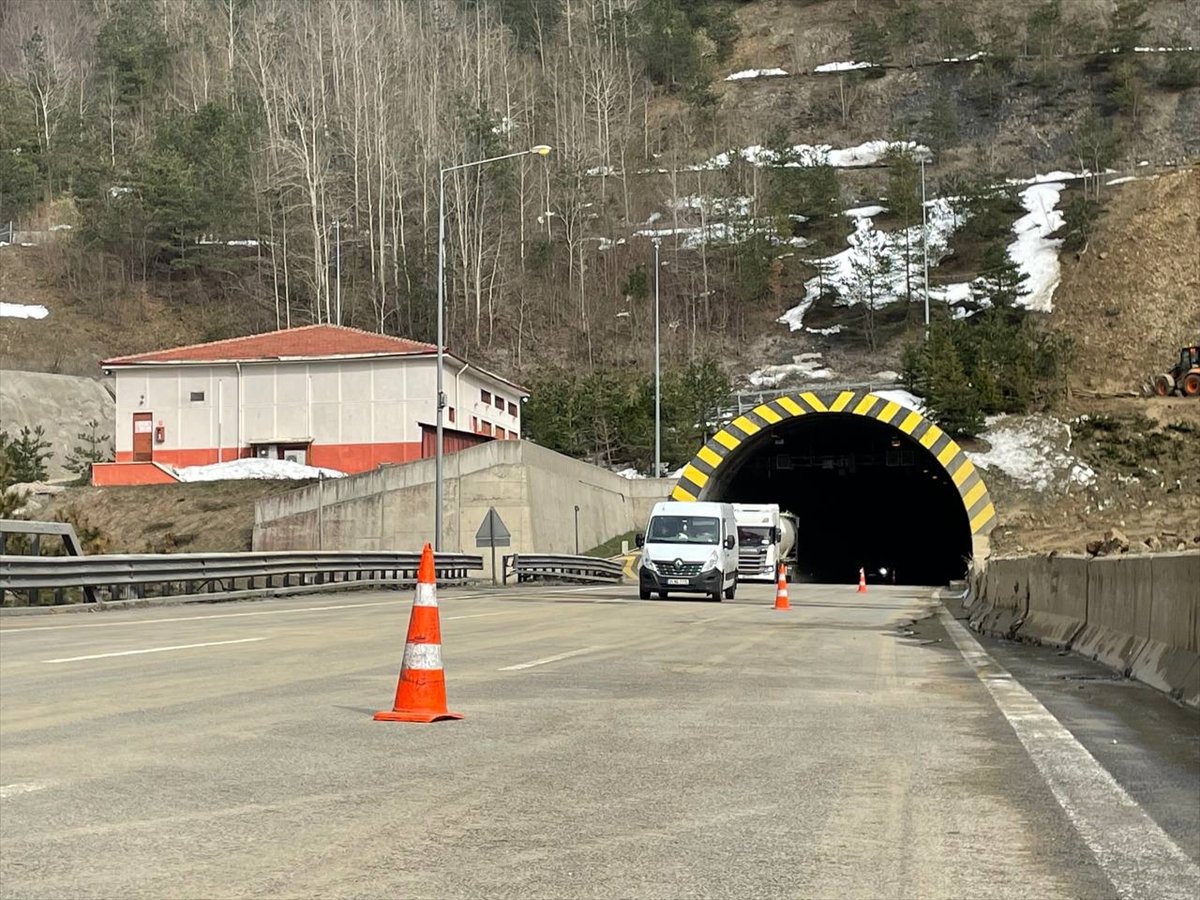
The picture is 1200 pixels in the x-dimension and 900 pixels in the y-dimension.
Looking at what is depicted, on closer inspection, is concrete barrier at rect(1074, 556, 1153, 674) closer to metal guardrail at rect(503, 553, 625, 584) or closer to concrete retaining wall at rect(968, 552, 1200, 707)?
concrete retaining wall at rect(968, 552, 1200, 707)

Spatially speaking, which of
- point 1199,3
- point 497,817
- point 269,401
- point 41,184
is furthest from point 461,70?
point 497,817

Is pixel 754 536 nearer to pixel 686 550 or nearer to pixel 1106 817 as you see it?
pixel 686 550

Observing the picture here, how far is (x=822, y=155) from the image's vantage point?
128500 mm

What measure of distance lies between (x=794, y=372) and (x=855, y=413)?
Result: 44722mm

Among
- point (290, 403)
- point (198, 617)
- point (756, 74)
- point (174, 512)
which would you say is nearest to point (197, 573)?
point (198, 617)

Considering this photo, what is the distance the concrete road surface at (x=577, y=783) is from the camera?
521 centimetres

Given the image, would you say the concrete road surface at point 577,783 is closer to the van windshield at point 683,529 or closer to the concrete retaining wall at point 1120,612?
the concrete retaining wall at point 1120,612

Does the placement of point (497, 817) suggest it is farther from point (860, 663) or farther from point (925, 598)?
point (925, 598)

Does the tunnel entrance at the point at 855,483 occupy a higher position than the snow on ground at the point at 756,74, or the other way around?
the snow on ground at the point at 756,74

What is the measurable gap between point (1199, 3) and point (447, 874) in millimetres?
178093

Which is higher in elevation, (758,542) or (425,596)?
(758,542)

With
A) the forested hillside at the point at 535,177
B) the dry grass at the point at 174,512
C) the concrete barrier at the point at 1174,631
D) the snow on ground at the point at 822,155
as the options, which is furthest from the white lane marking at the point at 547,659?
the snow on ground at the point at 822,155

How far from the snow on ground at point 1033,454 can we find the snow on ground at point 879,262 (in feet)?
137

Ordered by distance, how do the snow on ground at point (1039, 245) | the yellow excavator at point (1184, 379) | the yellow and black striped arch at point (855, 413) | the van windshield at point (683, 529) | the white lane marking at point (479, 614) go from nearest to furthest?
1. the white lane marking at point (479, 614)
2. the van windshield at point (683, 529)
3. the yellow and black striped arch at point (855, 413)
4. the yellow excavator at point (1184, 379)
5. the snow on ground at point (1039, 245)
